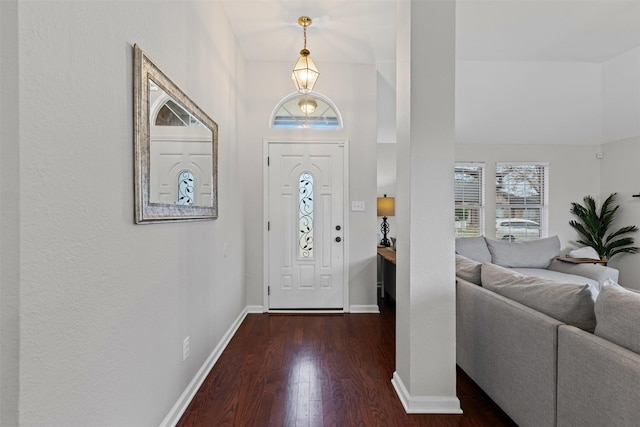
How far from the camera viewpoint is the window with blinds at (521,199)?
226 inches

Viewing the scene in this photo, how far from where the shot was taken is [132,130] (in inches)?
53.9

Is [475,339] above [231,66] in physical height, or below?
below

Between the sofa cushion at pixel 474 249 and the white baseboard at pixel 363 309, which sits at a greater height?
the sofa cushion at pixel 474 249

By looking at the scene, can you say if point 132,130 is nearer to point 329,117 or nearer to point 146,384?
point 146,384

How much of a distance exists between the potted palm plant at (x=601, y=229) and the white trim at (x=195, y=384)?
6019mm

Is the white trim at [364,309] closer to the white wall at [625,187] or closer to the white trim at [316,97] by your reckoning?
the white trim at [316,97]

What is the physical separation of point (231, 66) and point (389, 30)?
1.57m

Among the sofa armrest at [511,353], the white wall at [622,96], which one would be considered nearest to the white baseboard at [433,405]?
the sofa armrest at [511,353]

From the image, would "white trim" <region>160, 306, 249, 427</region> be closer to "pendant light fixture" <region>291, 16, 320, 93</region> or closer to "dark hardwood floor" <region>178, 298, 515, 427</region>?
"dark hardwood floor" <region>178, 298, 515, 427</region>

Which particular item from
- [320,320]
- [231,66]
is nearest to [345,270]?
[320,320]

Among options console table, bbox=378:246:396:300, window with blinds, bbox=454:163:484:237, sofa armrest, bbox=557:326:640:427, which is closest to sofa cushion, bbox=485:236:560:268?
console table, bbox=378:246:396:300

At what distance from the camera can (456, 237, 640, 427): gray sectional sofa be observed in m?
1.13

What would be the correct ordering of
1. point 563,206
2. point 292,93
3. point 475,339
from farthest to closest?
point 563,206
point 292,93
point 475,339

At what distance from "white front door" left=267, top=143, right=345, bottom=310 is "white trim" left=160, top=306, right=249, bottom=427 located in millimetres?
914
